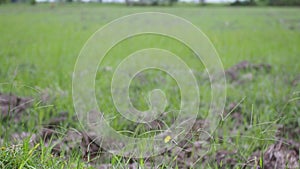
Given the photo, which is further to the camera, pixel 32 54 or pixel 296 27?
pixel 296 27

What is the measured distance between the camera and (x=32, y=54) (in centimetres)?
431

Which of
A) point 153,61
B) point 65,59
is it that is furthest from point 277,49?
point 65,59

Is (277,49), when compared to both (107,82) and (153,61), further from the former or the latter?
(107,82)

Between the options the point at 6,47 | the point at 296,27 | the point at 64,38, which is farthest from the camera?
the point at 296,27

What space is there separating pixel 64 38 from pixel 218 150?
4.40 m

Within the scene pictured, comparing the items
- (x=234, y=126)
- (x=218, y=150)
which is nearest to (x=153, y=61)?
(x=234, y=126)

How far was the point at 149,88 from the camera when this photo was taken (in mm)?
2957

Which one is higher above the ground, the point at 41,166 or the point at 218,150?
the point at 41,166

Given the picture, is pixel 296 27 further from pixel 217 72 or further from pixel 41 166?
pixel 41 166

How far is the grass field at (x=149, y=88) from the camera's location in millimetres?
1529

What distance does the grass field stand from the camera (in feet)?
5.02

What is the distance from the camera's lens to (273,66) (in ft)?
12.5

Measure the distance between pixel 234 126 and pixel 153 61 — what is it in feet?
6.08

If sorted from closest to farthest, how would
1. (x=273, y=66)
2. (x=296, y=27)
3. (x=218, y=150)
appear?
(x=218, y=150) → (x=273, y=66) → (x=296, y=27)
